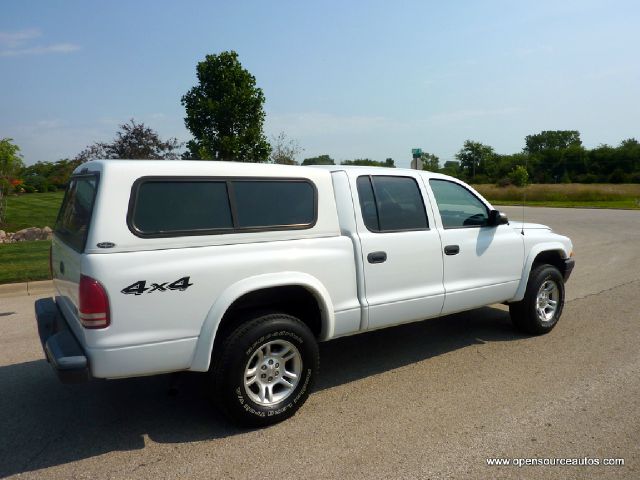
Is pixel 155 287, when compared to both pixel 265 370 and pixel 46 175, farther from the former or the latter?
pixel 46 175

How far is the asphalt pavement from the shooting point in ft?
10.2

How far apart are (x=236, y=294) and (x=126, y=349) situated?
2.50 feet

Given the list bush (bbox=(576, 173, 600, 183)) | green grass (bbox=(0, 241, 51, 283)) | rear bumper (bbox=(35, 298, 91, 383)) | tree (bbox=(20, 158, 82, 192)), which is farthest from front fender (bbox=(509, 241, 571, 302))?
bush (bbox=(576, 173, 600, 183))

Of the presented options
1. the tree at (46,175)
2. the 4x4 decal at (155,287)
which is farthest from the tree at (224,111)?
the tree at (46,175)

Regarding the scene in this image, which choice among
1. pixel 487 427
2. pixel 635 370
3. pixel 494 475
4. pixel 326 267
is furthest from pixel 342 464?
pixel 635 370

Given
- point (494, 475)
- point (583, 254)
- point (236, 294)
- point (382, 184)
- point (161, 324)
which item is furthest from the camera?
point (583, 254)

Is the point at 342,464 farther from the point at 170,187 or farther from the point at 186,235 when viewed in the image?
the point at 170,187

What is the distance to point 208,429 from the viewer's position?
3588mm

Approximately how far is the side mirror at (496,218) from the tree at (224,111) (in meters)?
10.5

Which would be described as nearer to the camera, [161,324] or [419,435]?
[161,324]

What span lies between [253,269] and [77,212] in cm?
138

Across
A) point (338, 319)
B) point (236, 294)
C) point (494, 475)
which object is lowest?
point (494, 475)

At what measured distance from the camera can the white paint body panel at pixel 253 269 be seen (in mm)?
3080

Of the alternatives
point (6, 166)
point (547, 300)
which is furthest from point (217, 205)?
point (6, 166)
